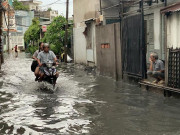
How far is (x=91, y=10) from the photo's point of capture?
2147 cm

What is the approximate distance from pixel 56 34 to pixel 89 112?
21.3 metres

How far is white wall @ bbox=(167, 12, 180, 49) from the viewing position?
8555 millimetres

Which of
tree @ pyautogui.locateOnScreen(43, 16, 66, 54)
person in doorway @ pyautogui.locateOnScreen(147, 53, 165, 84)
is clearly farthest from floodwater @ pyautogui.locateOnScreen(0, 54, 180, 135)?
tree @ pyautogui.locateOnScreen(43, 16, 66, 54)

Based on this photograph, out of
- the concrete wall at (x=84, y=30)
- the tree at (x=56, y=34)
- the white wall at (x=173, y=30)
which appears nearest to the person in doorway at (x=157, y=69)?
the white wall at (x=173, y=30)

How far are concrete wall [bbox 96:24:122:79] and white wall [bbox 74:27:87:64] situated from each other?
745 cm

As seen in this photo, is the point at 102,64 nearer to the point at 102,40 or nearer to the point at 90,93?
the point at 102,40

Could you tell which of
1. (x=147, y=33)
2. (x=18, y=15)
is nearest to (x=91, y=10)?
(x=147, y=33)

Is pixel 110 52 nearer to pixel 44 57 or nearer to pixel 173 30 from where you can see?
pixel 44 57

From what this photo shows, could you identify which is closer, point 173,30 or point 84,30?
point 173,30

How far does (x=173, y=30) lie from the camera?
8.74 metres

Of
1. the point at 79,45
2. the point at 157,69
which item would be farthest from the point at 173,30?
the point at 79,45

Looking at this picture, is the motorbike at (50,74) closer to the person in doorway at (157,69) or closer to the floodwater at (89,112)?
the floodwater at (89,112)

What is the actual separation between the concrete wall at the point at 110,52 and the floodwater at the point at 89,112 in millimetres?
2631

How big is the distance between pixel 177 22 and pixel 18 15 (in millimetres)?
68530
